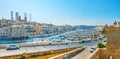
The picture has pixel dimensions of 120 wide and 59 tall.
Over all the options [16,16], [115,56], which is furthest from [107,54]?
[16,16]

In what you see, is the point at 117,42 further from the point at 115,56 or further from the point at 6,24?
the point at 6,24

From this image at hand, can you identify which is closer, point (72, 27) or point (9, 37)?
point (9, 37)

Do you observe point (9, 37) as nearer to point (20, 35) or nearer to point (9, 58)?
point (20, 35)

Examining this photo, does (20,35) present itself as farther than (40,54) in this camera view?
Yes

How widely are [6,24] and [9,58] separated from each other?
96.7 metres

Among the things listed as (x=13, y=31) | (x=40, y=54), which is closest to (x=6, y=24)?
(x=13, y=31)

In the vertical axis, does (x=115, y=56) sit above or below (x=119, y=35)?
below

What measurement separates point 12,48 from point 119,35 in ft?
45.7

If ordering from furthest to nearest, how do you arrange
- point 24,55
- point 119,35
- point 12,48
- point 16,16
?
point 16,16, point 12,48, point 24,55, point 119,35

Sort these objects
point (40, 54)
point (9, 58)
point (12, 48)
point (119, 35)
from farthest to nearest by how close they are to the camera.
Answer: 1. point (12, 48)
2. point (40, 54)
3. point (9, 58)
4. point (119, 35)

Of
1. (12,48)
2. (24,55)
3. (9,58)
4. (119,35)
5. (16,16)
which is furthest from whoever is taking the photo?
(16,16)

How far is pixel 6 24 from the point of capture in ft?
354

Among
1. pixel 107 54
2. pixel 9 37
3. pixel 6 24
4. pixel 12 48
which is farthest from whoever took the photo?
pixel 6 24

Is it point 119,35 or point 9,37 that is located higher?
point 119,35
